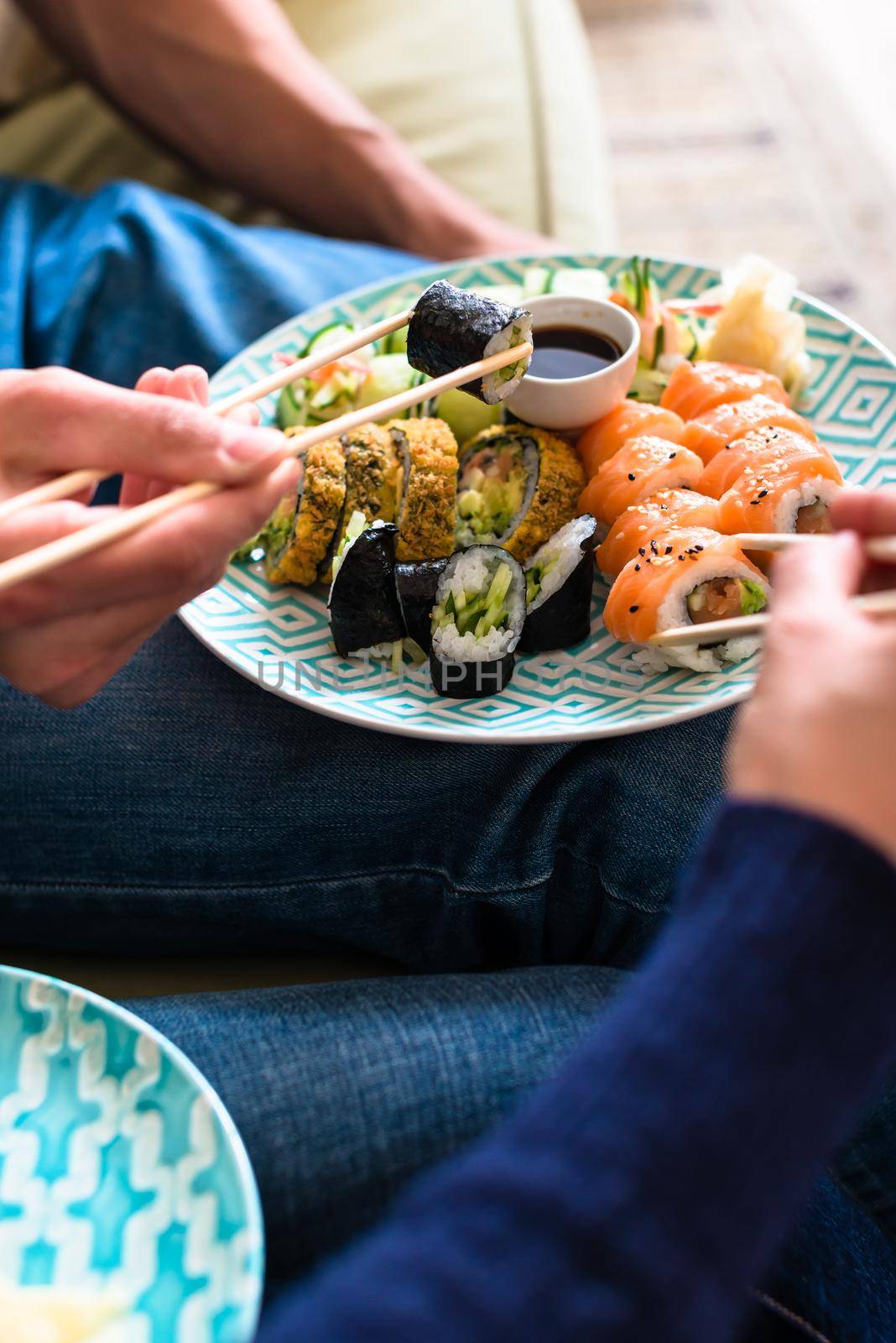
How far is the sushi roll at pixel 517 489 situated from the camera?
1486 millimetres

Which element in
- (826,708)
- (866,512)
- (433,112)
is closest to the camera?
(826,708)

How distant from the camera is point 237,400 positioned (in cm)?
114

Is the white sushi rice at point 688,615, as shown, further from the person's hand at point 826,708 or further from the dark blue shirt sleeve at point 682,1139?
the dark blue shirt sleeve at point 682,1139

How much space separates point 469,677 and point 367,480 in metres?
0.33

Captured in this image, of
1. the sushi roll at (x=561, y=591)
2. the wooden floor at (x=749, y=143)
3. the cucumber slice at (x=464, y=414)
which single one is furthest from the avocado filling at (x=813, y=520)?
the wooden floor at (x=749, y=143)

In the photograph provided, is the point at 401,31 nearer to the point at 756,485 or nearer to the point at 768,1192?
the point at 756,485

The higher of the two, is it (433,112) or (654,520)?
(433,112)

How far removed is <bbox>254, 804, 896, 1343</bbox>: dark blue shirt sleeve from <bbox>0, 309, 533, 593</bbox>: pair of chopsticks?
0.57 meters

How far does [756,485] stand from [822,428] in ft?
1.01

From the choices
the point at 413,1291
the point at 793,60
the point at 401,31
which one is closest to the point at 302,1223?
the point at 413,1291

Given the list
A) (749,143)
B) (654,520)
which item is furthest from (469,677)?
(749,143)

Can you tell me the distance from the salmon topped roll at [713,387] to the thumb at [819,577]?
2.34 ft

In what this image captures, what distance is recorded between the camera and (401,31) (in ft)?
7.30

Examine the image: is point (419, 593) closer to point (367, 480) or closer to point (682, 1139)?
point (367, 480)
